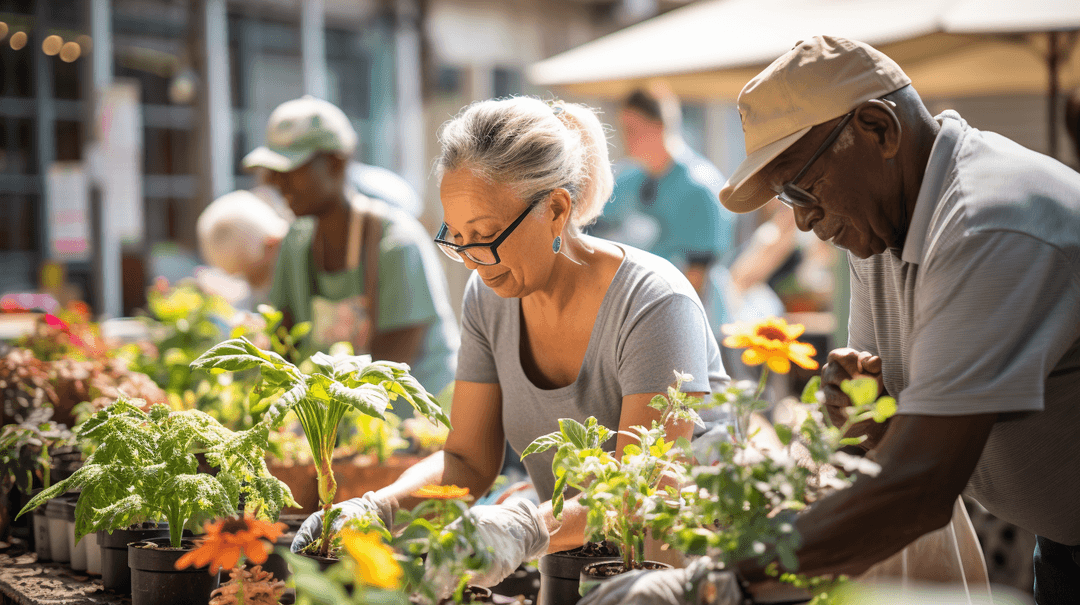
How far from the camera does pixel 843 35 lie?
257 cm

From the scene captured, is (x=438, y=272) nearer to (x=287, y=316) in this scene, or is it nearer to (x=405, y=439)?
(x=287, y=316)

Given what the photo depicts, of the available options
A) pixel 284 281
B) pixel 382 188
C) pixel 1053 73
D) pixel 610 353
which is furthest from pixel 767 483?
pixel 1053 73

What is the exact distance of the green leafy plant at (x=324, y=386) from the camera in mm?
1245

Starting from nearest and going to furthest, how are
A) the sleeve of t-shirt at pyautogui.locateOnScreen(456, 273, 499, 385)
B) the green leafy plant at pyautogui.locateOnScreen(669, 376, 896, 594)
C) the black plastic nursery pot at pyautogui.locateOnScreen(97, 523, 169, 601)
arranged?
1. the green leafy plant at pyautogui.locateOnScreen(669, 376, 896, 594)
2. the black plastic nursery pot at pyautogui.locateOnScreen(97, 523, 169, 601)
3. the sleeve of t-shirt at pyautogui.locateOnScreen(456, 273, 499, 385)

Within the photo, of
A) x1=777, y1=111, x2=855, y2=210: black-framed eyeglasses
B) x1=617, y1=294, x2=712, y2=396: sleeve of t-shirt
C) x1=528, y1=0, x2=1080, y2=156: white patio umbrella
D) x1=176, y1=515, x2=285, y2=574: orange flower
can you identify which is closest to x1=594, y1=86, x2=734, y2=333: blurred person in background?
x1=528, y1=0, x2=1080, y2=156: white patio umbrella

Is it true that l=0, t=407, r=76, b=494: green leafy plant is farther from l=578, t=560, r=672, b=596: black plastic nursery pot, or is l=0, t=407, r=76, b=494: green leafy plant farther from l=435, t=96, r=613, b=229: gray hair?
l=578, t=560, r=672, b=596: black plastic nursery pot

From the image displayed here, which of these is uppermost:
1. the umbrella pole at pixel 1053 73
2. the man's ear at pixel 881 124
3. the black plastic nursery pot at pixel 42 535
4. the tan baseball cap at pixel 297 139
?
the umbrella pole at pixel 1053 73

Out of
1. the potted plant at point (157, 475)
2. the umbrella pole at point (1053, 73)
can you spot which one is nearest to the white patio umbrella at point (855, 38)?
the umbrella pole at point (1053, 73)

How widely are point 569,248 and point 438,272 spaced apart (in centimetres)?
127

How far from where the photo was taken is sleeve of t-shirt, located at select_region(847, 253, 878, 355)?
54.9 inches

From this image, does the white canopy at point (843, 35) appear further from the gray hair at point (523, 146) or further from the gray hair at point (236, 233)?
the gray hair at point (236, 233)

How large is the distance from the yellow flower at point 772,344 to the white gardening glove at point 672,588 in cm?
29

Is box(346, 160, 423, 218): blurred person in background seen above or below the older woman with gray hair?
above

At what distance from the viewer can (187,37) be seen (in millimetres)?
5957
